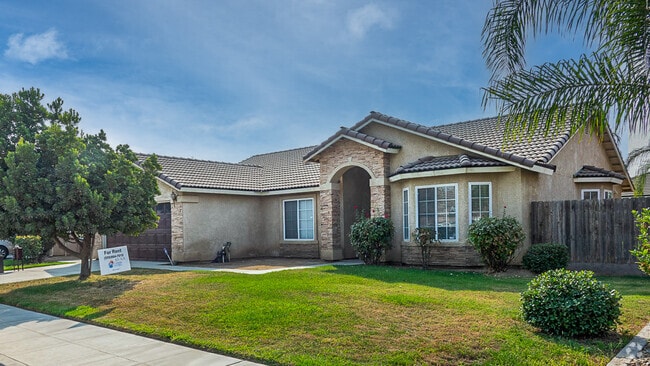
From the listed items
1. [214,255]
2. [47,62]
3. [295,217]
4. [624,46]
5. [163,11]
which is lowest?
[214,255]

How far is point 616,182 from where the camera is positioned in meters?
18.0

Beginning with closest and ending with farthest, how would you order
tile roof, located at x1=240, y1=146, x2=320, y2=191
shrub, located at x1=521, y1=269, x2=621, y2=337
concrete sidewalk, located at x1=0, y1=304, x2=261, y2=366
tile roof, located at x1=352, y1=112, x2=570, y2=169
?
concrete sidewalk, located at x1=0, y1=304, x2=261, y2=366 < shrub, located at x1=521, y1=269, x2=621, y2=337 < tile roof, located at x1=352, y1=112, x2=570, y2=169 < tile roof, located at x1=240, y1=146, x2=320, y2=191

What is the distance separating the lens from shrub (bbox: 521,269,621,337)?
689 centimetres

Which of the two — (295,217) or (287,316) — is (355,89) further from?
(287,316)

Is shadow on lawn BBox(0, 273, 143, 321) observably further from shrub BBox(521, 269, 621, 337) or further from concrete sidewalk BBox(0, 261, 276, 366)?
shrub BBox(521, 269, 621, 337)

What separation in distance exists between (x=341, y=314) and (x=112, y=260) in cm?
855

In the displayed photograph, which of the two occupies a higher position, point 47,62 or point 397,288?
point 47,62

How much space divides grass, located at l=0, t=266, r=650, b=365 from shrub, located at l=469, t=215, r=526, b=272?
29.5 inches

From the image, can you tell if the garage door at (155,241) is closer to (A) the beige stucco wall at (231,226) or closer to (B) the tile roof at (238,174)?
(A) the beige stucco wall at (231,226)

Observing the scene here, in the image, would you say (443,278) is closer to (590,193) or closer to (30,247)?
(590,193)

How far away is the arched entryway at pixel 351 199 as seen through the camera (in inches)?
778

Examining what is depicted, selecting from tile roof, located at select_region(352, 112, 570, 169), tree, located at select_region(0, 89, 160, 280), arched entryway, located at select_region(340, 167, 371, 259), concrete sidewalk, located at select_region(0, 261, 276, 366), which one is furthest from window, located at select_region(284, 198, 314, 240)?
concrete sidewalk, located at select_region(0, 261, 276, 366)

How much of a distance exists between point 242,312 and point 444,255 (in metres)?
8.73

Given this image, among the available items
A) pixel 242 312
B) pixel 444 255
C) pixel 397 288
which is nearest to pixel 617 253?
pixel 444 255
